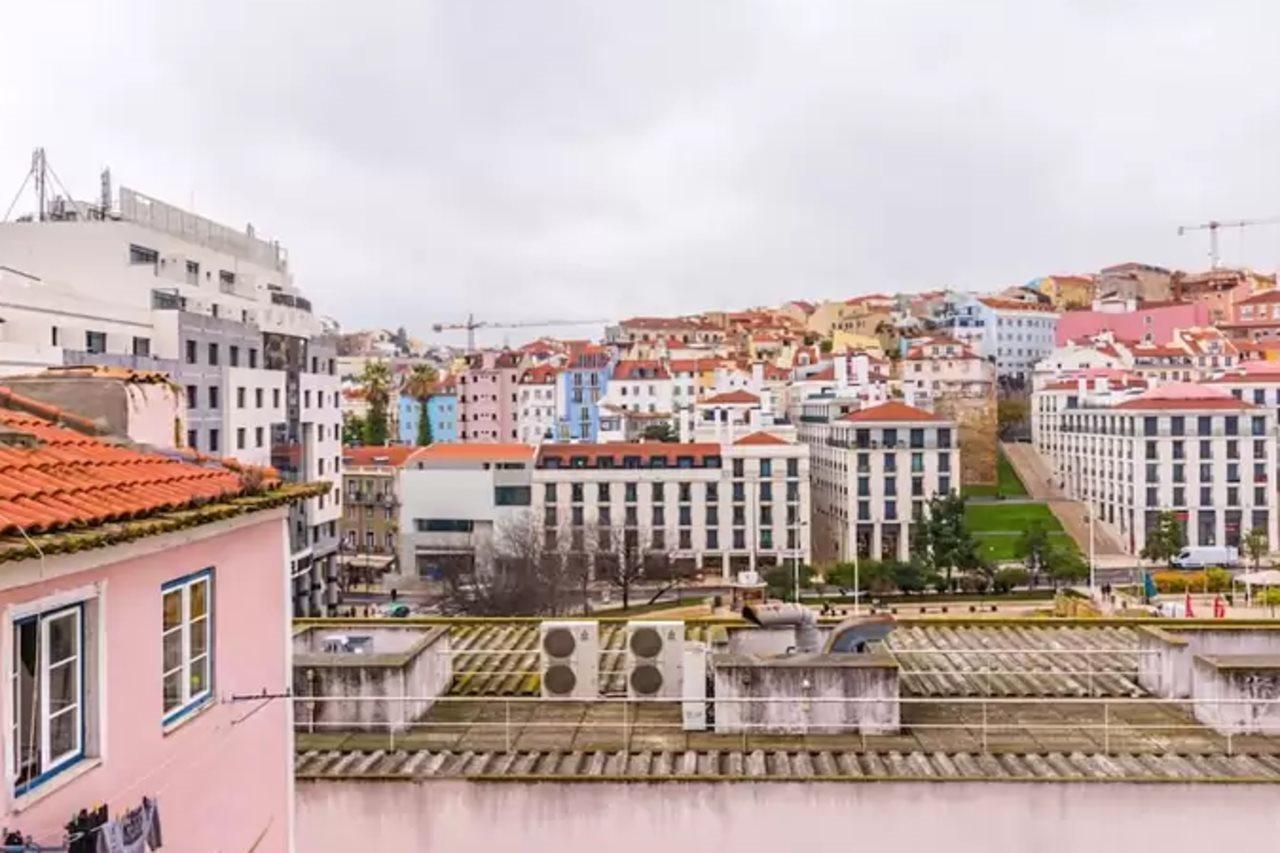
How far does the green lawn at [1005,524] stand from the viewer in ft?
232

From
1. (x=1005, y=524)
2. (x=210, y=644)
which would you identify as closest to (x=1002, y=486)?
(x=1005, y=524)

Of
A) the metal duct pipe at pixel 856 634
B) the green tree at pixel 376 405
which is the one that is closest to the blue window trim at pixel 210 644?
the metal duct pipe at pixel 856 634

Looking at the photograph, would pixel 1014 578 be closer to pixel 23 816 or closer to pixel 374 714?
pixel 374 714

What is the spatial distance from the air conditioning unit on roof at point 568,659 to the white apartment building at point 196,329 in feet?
89.8

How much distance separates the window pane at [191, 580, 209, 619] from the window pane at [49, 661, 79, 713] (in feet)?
3.64

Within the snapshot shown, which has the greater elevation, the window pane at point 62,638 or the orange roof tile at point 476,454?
the window pane at point 62,638

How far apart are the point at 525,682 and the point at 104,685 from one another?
818 centimetres

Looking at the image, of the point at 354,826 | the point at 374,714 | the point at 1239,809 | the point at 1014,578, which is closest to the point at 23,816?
the point at 354,826

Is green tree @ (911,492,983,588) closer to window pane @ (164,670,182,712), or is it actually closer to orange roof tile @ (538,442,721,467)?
orange roof tile @ (538,442,721,467)

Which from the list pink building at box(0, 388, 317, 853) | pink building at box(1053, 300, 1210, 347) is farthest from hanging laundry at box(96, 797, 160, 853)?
pink building at box(1053, 300, 1210, 347)

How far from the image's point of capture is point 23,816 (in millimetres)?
4359

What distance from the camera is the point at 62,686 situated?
4.80 metres

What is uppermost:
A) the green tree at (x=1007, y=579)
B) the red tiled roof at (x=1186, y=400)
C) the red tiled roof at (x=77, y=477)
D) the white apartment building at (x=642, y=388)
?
the white apartment building at (x=642, y=388)

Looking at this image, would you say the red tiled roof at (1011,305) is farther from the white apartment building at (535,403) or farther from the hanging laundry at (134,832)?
the hanging laundry at (134,832)
